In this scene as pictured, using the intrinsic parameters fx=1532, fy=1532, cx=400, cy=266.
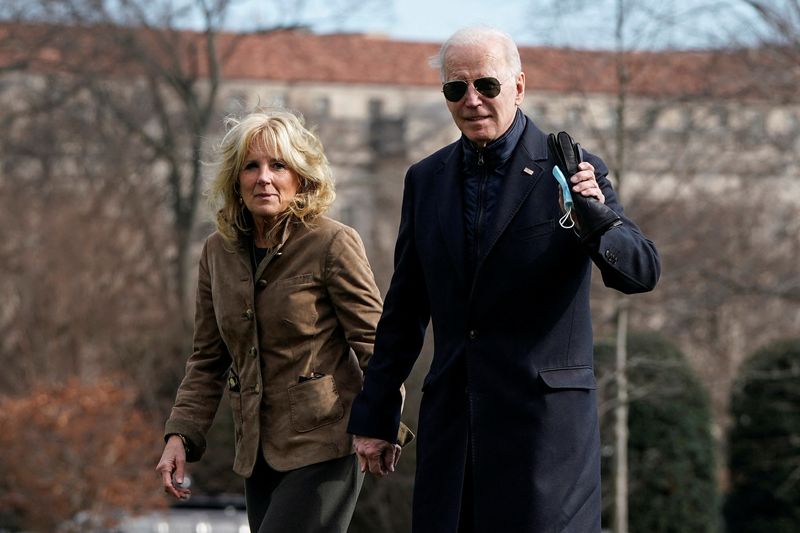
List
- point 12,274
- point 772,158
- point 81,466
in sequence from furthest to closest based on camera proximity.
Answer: point 12,274, point 772,158, point 81,466

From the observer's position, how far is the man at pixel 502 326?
13.1ft

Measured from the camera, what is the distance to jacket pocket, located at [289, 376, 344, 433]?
176 inches

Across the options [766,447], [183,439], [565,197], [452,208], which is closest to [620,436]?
[766,447]

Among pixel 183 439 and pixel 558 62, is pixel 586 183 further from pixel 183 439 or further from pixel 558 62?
pixel 558 62

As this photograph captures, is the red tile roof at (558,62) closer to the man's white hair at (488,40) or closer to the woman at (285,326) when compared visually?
the woman at (285,326)

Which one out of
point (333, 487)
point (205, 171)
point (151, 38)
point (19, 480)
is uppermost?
point (151, 38)

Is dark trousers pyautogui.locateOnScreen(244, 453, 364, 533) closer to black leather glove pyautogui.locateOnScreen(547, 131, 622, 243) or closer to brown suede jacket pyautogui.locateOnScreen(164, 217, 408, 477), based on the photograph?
brown suede jacket pyautogui.locateOnScreen(164, 217, 408, 477)

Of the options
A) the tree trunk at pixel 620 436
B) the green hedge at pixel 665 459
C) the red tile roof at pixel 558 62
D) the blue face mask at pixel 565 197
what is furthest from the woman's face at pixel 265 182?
the green hedge at pixel 665 459

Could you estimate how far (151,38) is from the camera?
30438 millimetres

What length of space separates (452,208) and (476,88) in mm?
334

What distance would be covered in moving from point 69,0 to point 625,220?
25074mm

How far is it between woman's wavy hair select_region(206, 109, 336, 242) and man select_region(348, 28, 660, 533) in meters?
0.53

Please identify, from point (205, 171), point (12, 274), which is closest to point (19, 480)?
point (12, 274)

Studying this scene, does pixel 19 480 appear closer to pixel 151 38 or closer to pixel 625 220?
pixel 625 220
